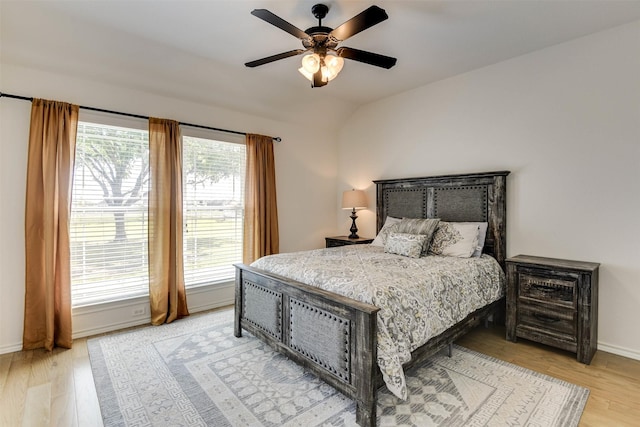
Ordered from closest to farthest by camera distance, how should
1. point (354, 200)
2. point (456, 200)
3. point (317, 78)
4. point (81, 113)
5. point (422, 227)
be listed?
point (317, 78)
point (81, 113)
point (422, 227)
point (456, 200)
point (354, 200)

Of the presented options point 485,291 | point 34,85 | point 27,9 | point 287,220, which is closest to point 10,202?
point 34,85

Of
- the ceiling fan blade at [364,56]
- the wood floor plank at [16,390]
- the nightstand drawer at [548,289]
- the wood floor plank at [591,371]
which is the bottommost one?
the wood floor plank at [591,371]

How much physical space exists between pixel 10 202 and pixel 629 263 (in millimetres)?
5315

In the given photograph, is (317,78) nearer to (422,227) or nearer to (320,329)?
(320,329)

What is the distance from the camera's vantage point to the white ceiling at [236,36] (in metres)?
2.43

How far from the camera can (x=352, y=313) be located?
1.90 metres

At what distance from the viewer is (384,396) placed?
2.12 m

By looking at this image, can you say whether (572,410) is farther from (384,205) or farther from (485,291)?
(384,205)

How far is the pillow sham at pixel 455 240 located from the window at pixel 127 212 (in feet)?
8.45

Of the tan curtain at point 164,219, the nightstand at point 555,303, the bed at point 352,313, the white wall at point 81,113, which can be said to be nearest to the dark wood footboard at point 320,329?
the bed at point 352,313

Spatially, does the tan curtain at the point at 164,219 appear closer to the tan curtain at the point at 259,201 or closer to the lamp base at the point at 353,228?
the tan curtain at the point at 259,201

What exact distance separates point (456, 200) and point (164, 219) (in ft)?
Result: 10.8

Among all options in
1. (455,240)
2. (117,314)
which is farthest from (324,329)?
(117,314)

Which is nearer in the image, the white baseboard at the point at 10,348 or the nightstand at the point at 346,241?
the white baseboard at the point at 10,348
